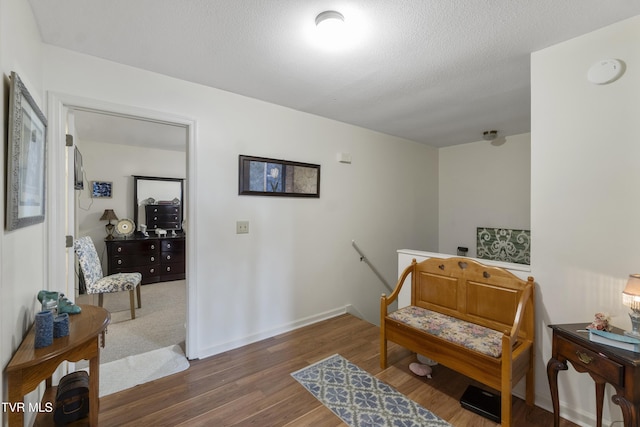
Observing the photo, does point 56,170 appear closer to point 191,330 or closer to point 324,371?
point 191,330

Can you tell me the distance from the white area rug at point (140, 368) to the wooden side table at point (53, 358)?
2.43ft

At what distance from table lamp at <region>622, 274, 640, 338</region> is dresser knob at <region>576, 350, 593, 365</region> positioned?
209 millimetres

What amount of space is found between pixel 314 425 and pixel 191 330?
1273 millimetres

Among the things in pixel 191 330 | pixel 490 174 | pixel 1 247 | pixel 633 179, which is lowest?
pixel 191 330

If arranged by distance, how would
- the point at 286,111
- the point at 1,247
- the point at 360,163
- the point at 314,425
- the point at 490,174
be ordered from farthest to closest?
the point at 490,174 → the point at 360,163 → the point at 286,111 → the point at 314,425 → the point at 1,247

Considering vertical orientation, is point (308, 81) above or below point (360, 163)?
above

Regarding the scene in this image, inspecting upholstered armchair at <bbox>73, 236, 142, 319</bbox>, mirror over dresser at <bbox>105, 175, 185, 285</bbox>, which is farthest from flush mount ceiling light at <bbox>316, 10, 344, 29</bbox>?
mirror over dresser at <bbox>105, 175, 185, 285</bbox>

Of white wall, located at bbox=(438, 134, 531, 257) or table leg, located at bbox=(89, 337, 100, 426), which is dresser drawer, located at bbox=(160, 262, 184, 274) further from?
white wall, located at bbox=(438, 134, 531, 257)

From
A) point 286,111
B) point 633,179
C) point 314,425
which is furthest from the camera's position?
point 286,111

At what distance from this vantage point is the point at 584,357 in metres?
1.44

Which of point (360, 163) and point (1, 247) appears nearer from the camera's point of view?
point (1, 247)

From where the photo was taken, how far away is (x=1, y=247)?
1057 mm

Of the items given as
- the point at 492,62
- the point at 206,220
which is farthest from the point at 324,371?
the point at 492,62

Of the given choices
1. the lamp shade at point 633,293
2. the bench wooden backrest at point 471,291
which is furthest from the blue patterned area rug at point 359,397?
the lamp shade at point 633,293
